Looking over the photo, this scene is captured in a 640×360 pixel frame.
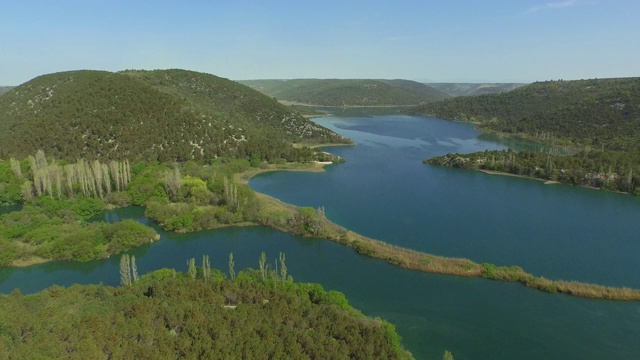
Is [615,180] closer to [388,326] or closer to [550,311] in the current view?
[550,311]

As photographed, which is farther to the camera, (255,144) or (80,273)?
(255,144)

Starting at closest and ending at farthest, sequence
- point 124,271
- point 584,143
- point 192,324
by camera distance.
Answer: point 192,324, point 124,271, point 584,143

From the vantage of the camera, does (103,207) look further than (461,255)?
Yes

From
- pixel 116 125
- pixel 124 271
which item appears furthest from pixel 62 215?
pixel 116 125

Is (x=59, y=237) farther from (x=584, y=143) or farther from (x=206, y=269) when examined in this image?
(x=584, y=143)

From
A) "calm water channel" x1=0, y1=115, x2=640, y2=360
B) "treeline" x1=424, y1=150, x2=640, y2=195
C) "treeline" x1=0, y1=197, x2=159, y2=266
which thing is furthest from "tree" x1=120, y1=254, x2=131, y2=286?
"treeline" x1=424, y1=150, x2=640, y2=195

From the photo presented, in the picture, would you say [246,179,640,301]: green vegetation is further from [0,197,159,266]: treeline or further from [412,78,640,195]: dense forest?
[412,78,640,195]: dense forest

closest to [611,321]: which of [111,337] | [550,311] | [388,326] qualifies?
[550,311]
